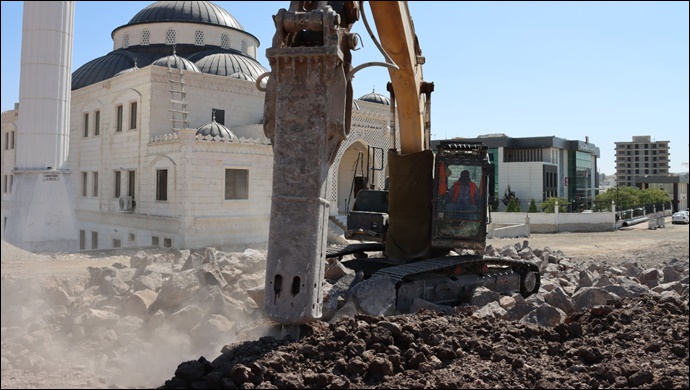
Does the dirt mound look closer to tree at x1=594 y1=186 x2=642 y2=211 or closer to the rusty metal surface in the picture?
the rusty metal surface

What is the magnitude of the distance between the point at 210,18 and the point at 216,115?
258 inches

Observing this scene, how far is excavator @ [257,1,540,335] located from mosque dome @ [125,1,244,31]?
1909 centimetres

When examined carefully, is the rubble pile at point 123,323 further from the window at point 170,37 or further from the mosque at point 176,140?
the window at point 170,37

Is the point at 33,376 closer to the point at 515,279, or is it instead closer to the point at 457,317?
the point at 457,317

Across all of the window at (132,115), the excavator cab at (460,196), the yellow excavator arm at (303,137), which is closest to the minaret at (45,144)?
the window at (132,115)

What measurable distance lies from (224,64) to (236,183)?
6742mm

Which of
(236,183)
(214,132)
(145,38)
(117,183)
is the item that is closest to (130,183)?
(117,183)

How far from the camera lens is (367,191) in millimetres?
9422

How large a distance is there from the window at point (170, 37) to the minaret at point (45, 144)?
1111cm

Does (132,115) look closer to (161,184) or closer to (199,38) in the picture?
(161,184)

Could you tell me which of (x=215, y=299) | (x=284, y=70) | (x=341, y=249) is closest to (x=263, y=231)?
(x=341, y=249)

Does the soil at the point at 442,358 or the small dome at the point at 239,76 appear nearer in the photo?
the soil at the point at 442,358

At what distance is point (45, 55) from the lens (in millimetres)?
13820

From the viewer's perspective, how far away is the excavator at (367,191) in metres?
4.54
